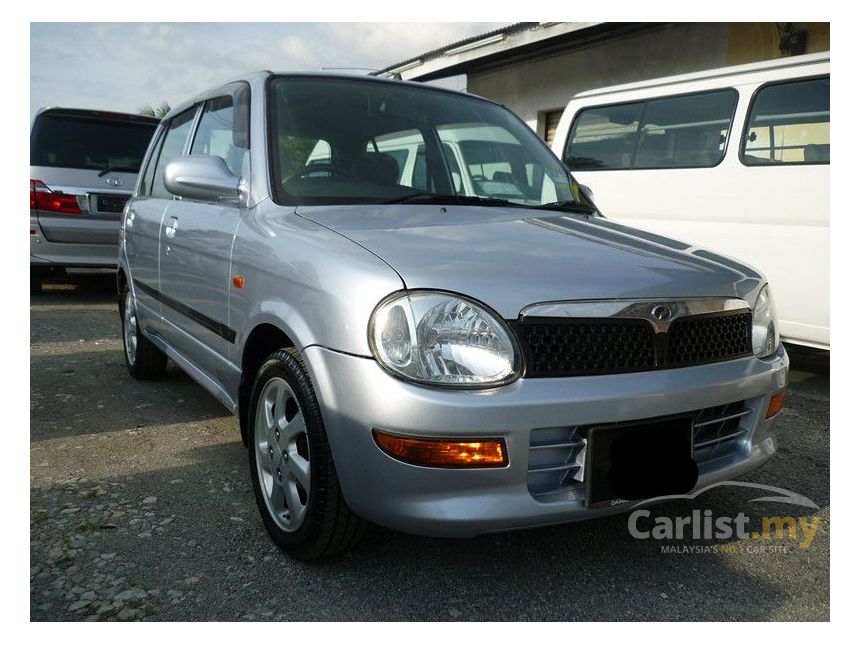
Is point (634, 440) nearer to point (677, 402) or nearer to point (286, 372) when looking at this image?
point (677, 402)

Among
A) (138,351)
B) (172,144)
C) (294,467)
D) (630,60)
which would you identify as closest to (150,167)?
(172,144)

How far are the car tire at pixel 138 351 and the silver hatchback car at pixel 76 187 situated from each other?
10.1ft

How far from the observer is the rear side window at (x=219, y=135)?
315 centimetres

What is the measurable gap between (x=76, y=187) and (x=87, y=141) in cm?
61

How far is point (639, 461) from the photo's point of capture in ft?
7.02

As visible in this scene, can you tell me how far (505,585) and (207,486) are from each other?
1377 millimetres

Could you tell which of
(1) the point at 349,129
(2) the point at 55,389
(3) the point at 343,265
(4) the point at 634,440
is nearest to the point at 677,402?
(4) the point at 634,440

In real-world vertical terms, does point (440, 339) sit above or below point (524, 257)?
below

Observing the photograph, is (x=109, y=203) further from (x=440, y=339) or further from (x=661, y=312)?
(x=661, y=312)

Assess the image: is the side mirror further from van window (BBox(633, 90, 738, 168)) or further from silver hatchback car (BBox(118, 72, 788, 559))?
van window (BBox(633, 90, 738, 168))

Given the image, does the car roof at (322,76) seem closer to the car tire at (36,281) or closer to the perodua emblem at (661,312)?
the perodua emblem at (661,312)

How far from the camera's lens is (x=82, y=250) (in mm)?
7535

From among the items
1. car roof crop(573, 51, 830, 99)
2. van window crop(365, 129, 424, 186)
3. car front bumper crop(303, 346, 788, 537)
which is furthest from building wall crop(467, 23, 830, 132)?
car front bumper crop(303, 346, 788, 537)

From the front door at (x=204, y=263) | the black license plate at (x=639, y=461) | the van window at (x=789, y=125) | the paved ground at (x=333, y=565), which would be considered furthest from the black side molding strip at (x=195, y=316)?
the van window at (x=789, y=125)
